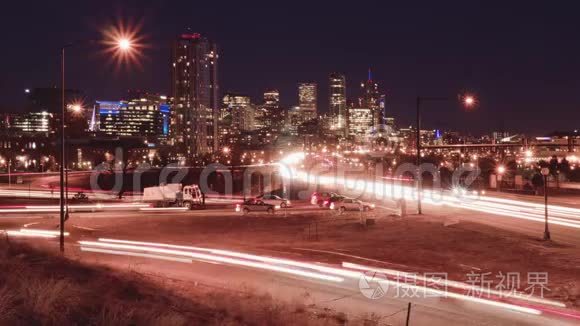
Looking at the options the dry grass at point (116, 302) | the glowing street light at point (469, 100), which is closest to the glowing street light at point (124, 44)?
the dry grass at point (116, 302)

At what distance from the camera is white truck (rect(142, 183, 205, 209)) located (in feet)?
146

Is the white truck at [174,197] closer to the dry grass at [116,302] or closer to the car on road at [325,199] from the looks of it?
the car on road at [325,199]

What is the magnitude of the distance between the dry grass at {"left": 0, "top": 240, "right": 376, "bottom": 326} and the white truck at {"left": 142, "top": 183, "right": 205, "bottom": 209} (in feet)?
90.1

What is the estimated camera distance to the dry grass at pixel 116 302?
30.9 feet

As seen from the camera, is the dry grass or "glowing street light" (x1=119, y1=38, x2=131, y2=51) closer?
the dry grass

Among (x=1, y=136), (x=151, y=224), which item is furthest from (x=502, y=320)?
(x=1, y=136)

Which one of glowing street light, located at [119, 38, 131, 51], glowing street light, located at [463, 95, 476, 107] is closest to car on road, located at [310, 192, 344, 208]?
glowing street light, located at [463, 95, 476, 107]

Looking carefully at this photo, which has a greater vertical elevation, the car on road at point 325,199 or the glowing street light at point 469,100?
the glowing street light at point 469,100

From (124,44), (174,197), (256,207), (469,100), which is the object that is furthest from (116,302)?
(174,197)

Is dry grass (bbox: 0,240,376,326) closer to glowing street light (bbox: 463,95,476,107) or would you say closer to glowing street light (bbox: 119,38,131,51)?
glowing street light (bbox: 119,38,131,51)

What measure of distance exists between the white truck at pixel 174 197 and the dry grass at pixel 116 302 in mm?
27476

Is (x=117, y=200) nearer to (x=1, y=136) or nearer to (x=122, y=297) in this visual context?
(x=122, y=297)

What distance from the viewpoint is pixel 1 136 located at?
16000 cm

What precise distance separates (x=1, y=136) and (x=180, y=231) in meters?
156
